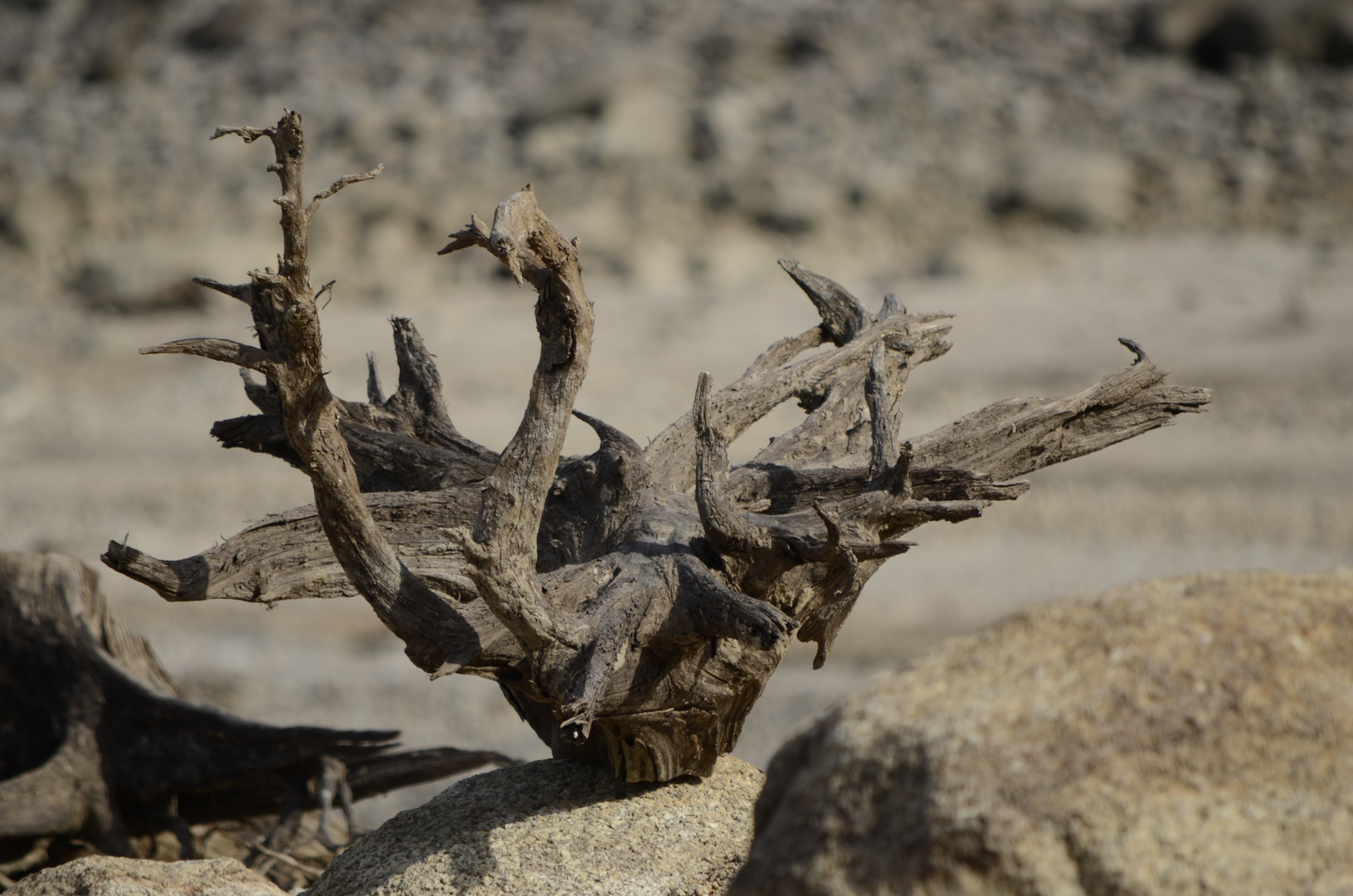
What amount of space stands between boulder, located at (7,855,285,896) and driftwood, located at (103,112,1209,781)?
71cm

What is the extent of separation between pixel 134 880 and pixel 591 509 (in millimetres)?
1444

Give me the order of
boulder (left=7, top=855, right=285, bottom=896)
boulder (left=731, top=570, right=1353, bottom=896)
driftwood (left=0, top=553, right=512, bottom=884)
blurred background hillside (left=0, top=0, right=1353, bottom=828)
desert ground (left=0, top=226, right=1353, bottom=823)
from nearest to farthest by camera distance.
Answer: boulder (left=731, top=570, right=1353, bottom=896) < boulder (left=7, top=855, right=285, bottom=896) < driftwood (left=0, top=553, right=512, bottom=884) < desert ground (left=0, top=226, right=1353, bottom=823) < blurred background hillside (left=0, top=0, right=1353, bottom=828)

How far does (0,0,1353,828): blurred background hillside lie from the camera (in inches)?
401

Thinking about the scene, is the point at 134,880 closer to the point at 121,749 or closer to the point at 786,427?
the point at 121,749

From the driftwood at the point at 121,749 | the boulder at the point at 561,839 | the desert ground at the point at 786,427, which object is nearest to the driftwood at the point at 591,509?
the boulder at the point at 561,839

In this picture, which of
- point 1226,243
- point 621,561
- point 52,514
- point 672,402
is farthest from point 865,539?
point 1226,243

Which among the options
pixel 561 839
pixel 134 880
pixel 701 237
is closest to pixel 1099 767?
pixel 561 839

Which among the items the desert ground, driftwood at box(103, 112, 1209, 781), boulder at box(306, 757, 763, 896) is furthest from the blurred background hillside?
driftwood at box(103, 112, 1209, 781)

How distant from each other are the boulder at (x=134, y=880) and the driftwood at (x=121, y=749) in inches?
50.6

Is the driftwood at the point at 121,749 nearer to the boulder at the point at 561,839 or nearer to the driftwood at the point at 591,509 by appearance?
the boulder at the point at 561,839

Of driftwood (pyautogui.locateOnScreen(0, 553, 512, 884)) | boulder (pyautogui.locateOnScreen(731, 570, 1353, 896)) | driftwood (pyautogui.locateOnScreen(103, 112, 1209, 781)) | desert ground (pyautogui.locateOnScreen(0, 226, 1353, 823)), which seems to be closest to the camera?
boulder (pyautogui.locateOnScreen(731, 570, 1353, 896))

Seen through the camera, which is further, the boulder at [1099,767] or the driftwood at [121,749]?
the driftwood at [121,749]

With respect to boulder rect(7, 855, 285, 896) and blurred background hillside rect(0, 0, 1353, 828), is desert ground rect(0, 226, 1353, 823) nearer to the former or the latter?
blurred background hillside rect(0, 0, 1353, 828)

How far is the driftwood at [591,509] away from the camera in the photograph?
92.0 inches
